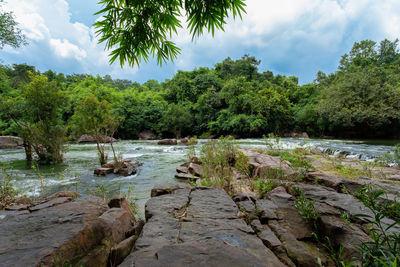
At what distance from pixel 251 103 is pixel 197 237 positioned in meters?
27.5

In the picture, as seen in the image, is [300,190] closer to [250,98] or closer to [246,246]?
[246,246]

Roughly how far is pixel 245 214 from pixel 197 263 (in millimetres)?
1314

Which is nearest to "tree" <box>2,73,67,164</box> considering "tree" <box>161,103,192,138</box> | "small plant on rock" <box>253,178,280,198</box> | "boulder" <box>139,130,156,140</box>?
"small plant on rock" <box>253,178,280,198</box>

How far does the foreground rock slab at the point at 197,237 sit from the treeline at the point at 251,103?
307 inches

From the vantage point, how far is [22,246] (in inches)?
64.2

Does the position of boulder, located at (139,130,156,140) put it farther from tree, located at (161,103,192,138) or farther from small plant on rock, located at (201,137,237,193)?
small plant on rock, located at (201,137,237,193)

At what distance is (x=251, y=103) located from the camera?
2752cm

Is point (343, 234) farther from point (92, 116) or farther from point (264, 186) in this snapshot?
point (92, 116)

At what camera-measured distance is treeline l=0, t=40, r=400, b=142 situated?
57.7 ft

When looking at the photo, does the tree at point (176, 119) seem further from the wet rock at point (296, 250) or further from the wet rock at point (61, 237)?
the wet rock at point (296, 250)

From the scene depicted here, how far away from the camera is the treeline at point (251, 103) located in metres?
17.6

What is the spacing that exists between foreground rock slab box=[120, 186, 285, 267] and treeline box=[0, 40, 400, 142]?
7803mm

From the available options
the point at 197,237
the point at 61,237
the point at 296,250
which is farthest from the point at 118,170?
the point at 296,250

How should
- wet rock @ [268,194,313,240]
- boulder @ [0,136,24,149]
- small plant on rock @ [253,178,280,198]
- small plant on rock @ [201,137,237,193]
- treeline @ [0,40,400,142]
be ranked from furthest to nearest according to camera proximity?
treeline @ [0,40,400,142] < boulder @ [0,136,24,149] < small plant on rock @ [201,137,237,193] < small plant on rock @ [253,178,280,198] < wet rock @ [268,194,313,240]
